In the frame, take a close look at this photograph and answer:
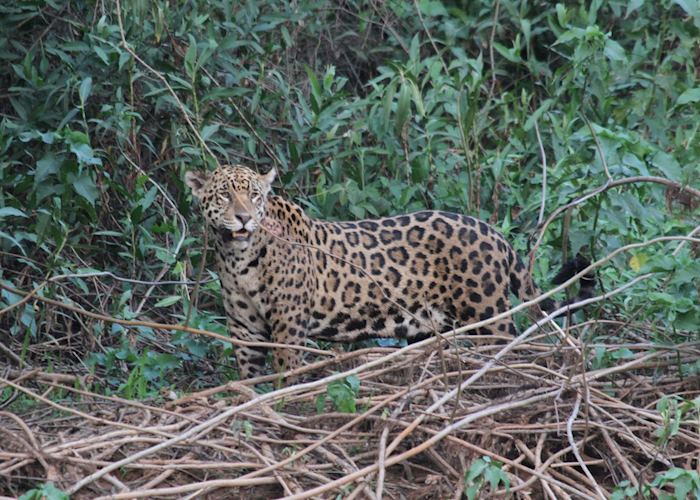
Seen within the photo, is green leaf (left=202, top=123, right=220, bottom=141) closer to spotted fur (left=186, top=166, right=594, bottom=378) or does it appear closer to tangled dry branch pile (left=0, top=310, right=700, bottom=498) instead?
spotted fur (left=186, top=166, right=594, bottom=378)

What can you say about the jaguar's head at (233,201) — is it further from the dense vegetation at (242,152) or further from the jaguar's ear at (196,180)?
the dense vegetation at (242,152)

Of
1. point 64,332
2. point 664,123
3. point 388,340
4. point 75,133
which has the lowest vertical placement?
point 64,332

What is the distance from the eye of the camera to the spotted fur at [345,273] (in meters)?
7.70

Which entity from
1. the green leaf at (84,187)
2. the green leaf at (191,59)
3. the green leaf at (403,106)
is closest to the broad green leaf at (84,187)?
the green leaf at (84,187)

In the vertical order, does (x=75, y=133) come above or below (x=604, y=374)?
below

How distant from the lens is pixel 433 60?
393 inches

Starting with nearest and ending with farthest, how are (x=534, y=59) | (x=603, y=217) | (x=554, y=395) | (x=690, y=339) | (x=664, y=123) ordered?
1. (x=554, y=395)
2. (x=690, y=339)
3. (x=603, y=217)
4. (x=664, y=123)
5. (x=534, y=59)

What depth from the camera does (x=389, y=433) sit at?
6.09 meters

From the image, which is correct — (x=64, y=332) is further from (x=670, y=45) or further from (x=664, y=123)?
(x=670, y=45)

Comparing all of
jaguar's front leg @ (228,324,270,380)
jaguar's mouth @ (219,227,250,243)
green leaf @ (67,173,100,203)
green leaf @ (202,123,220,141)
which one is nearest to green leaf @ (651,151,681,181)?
jaguar's mouth @ (219,227,250,243)

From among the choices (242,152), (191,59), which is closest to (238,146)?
(242,152)

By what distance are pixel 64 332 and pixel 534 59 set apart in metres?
4.57

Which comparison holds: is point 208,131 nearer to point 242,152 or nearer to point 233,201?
point 242,152

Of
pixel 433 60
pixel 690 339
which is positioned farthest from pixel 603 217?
pixel 433 60
